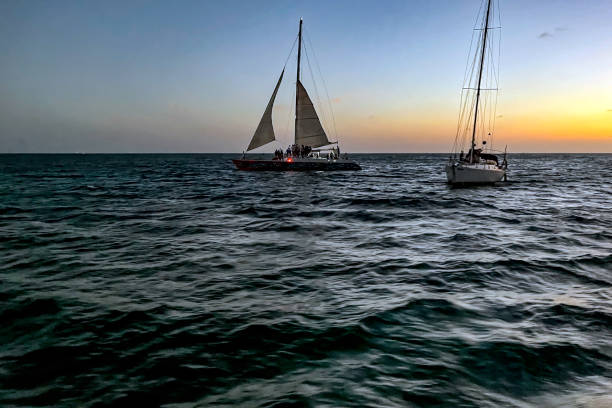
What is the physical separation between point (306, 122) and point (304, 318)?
148 ft

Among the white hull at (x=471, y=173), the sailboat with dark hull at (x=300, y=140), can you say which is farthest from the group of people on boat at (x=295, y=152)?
the white hull at (x=471, y=173)

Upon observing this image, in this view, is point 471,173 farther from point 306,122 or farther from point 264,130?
point 264,130

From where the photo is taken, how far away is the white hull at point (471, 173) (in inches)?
1382

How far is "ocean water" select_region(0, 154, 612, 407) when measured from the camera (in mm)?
4734

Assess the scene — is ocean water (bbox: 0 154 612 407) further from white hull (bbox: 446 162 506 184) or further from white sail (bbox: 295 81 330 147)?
white sail (bbox: 295 81 330 147)

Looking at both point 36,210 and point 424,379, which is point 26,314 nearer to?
point 424,379

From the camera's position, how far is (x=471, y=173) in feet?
116

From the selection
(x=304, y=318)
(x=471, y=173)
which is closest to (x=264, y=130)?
(x=471, y=173)

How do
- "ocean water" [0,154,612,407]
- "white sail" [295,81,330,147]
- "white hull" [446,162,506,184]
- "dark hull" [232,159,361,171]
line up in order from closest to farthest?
"ocean water" [0,154,612,407] → "white hull" [446,162,506,184] → "dark hull" [232,159,361,171] → "white sail" [295,81,330,147]

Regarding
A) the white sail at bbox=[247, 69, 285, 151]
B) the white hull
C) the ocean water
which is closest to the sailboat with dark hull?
the white sail at bbox=[247, 69, 285, 151]

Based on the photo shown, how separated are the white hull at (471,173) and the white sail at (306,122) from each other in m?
19.3

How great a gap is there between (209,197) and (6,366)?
2312cm

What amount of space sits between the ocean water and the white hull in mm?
20142

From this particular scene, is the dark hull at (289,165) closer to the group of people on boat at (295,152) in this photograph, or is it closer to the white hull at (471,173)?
the group of people on boat at (295,152)
